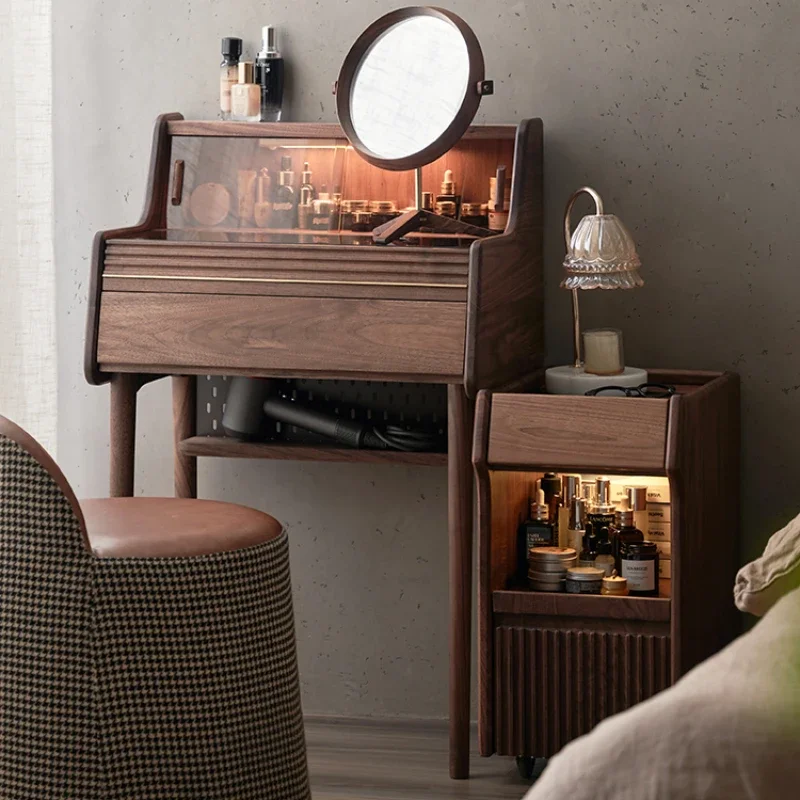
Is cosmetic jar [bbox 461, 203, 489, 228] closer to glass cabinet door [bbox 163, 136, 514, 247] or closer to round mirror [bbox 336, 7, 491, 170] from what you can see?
glass cabinet door [bbox 163, 136, 514, 247]

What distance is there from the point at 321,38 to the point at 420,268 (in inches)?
28.9

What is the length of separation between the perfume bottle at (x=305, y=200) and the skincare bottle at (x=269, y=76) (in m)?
0.18

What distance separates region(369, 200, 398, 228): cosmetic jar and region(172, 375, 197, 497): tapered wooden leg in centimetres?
55

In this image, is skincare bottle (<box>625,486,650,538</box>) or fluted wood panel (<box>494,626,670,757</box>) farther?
skincare bottle (<box>625,486,650,538</box>)

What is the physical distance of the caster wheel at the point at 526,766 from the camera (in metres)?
2.60

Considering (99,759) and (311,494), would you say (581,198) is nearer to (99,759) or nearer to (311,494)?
(311,494)

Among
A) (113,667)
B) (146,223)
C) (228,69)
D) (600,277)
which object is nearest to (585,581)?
(600,277)

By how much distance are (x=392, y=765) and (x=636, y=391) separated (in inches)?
35.8

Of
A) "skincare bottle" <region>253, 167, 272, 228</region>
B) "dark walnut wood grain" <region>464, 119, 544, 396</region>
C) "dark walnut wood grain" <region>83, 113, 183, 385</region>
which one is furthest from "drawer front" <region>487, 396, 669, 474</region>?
"dark walnut wood grain" <region>83, 113, 183, 385</region>

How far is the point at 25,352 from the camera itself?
3.16m

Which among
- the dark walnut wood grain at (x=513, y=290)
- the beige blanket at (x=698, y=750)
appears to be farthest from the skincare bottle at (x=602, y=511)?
the beige blanket at (x=698, y=750)

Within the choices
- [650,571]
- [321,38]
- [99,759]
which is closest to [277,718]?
[99,759]

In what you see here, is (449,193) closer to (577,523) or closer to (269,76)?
(269,76)

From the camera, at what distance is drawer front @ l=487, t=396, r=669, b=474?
2.33 metres
